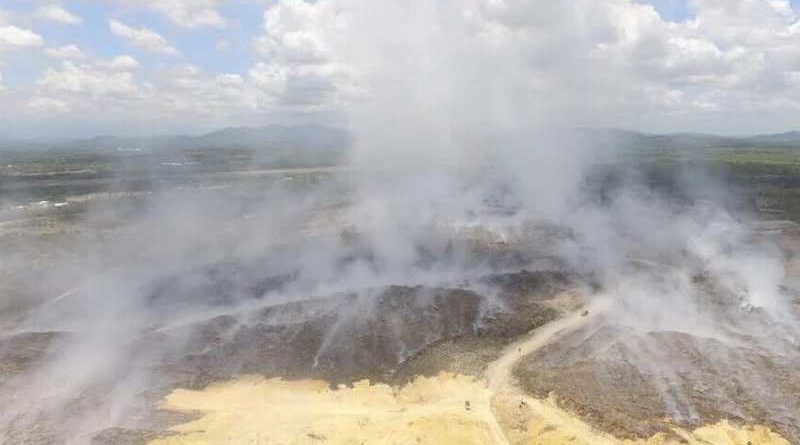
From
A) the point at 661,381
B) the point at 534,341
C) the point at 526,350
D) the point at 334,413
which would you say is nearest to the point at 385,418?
the point at 334,413

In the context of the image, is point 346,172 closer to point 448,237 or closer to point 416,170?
point 416,170

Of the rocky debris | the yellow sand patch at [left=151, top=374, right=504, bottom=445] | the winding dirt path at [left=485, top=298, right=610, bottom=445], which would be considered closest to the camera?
the yellow sand patch at [left=151, top=374, right=504, bottom=445]

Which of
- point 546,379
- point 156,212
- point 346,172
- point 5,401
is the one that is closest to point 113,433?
point 5,401

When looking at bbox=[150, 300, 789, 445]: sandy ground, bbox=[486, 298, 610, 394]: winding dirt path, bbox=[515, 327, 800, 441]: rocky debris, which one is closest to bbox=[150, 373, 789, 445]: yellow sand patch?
bbox=[150, 300, 789, 445]: sandy ground

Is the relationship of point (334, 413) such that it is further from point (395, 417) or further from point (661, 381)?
point (661, 381)

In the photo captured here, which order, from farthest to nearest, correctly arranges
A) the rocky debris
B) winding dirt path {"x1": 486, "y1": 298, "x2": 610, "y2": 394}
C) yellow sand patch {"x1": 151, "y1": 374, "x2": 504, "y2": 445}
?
winding dirt path {"x1": 486, "y1": 298, "x2": 610, "y2": 394}, the rocky debris, yellow sand patch {"x1": 151, "y1": 374, "x2": 504, "y2": 445}

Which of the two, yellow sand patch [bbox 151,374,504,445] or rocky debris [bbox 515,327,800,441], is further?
rocky debris [bbox 515,327,800,441]

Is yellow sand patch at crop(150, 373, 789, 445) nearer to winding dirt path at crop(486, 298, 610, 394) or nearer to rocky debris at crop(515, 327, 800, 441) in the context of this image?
rocky debris at crop(515, 327, 800, 441)
